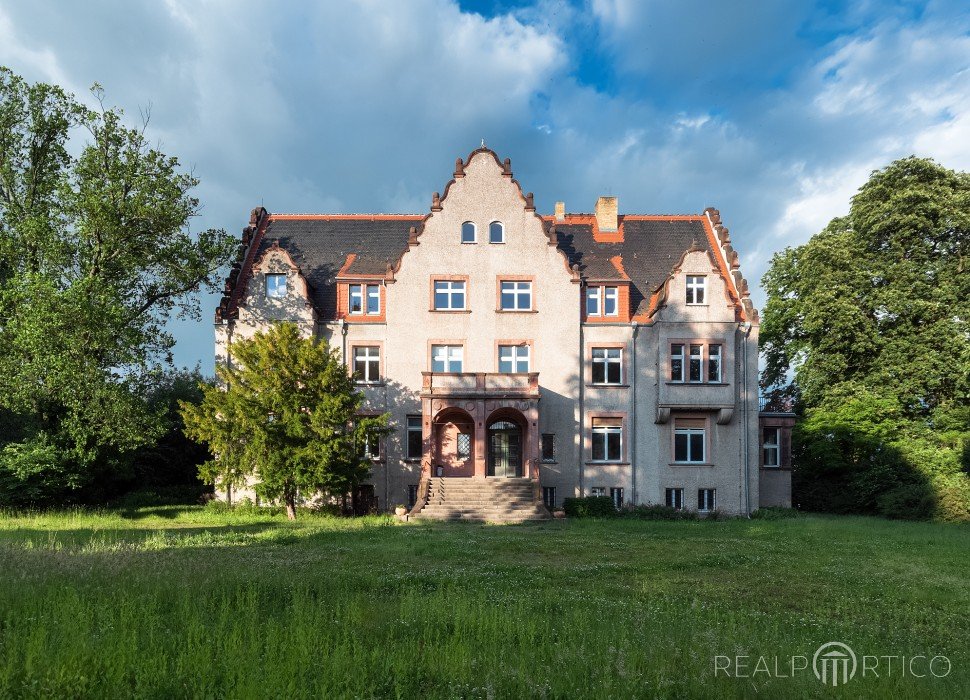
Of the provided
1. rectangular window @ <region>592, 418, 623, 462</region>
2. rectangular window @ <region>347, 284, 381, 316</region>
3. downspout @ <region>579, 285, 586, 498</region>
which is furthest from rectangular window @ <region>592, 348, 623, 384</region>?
rectangular window @ <region>347, 284, 381, 316</region>

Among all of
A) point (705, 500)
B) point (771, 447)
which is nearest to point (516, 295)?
point (705, 500)

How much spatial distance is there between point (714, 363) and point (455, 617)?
23.2 meters

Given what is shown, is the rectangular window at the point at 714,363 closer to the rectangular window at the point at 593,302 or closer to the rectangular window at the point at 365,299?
the rectangular window at the point at 593,302

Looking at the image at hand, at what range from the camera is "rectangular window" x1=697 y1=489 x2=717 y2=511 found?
28500mm

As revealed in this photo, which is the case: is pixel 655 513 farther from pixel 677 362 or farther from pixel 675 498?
pixel 677 362

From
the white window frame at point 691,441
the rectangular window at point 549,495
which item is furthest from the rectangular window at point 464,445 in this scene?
the white window frame at point 691,441

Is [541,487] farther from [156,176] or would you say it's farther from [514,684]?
[514,684]

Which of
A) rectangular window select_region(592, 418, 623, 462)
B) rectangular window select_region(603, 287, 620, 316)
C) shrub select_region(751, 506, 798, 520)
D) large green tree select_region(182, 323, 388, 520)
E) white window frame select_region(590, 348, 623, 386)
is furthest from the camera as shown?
rectangular window select_region(603, 287, 620, 316)

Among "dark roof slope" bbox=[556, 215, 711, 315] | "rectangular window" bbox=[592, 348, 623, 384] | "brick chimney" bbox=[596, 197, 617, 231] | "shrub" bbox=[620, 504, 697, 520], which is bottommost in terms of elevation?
"shrub" bbox=[620, 504, 697, 520]

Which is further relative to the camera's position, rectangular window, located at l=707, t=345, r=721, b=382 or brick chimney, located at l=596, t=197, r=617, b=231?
brick chimney, located at l=596, t=197, r=617, b=231

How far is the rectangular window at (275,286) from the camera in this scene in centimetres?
2886

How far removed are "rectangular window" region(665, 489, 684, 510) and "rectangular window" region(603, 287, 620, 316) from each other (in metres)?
8.50

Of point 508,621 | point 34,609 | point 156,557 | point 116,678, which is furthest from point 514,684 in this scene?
point 156,557

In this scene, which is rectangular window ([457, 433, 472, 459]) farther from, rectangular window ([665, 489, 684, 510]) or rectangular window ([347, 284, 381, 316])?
rectangular window ([665, 489, 684, 510])
